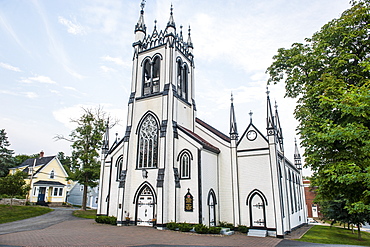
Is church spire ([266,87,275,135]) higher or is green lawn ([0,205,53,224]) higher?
church spire ([266,87,275,135])

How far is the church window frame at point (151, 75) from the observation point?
79.6 ft

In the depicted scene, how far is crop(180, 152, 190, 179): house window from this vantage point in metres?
20.1

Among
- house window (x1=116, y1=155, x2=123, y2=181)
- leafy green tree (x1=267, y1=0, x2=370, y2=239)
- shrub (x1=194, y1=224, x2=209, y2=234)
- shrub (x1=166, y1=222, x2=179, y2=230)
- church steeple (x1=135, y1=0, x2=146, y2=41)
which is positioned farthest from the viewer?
church steeple (x1=135, y1=0, x2=146, y2=41)

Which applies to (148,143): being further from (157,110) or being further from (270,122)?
(270,122)

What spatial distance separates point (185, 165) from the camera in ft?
67.0

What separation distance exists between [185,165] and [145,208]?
199 inches

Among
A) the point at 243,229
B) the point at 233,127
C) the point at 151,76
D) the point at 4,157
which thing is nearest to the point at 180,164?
the point at 233,127

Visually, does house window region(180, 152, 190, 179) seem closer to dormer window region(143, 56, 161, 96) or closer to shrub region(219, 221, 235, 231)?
shrub region(219, 221, 235, 231)

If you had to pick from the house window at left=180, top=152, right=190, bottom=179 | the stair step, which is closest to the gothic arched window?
the house window at left=180, top=152, right=190, bottom=179

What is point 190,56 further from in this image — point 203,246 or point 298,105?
point 203,246

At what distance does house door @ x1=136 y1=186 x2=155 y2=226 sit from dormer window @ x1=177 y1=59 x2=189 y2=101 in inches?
397

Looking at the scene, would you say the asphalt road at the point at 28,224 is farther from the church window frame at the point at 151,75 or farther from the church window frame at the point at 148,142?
the church window frame at the point at 151,75

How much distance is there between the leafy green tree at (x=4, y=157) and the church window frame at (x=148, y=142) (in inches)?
1405

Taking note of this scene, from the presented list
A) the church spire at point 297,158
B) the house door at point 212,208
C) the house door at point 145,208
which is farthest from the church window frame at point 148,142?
the church spire at point 297,158
